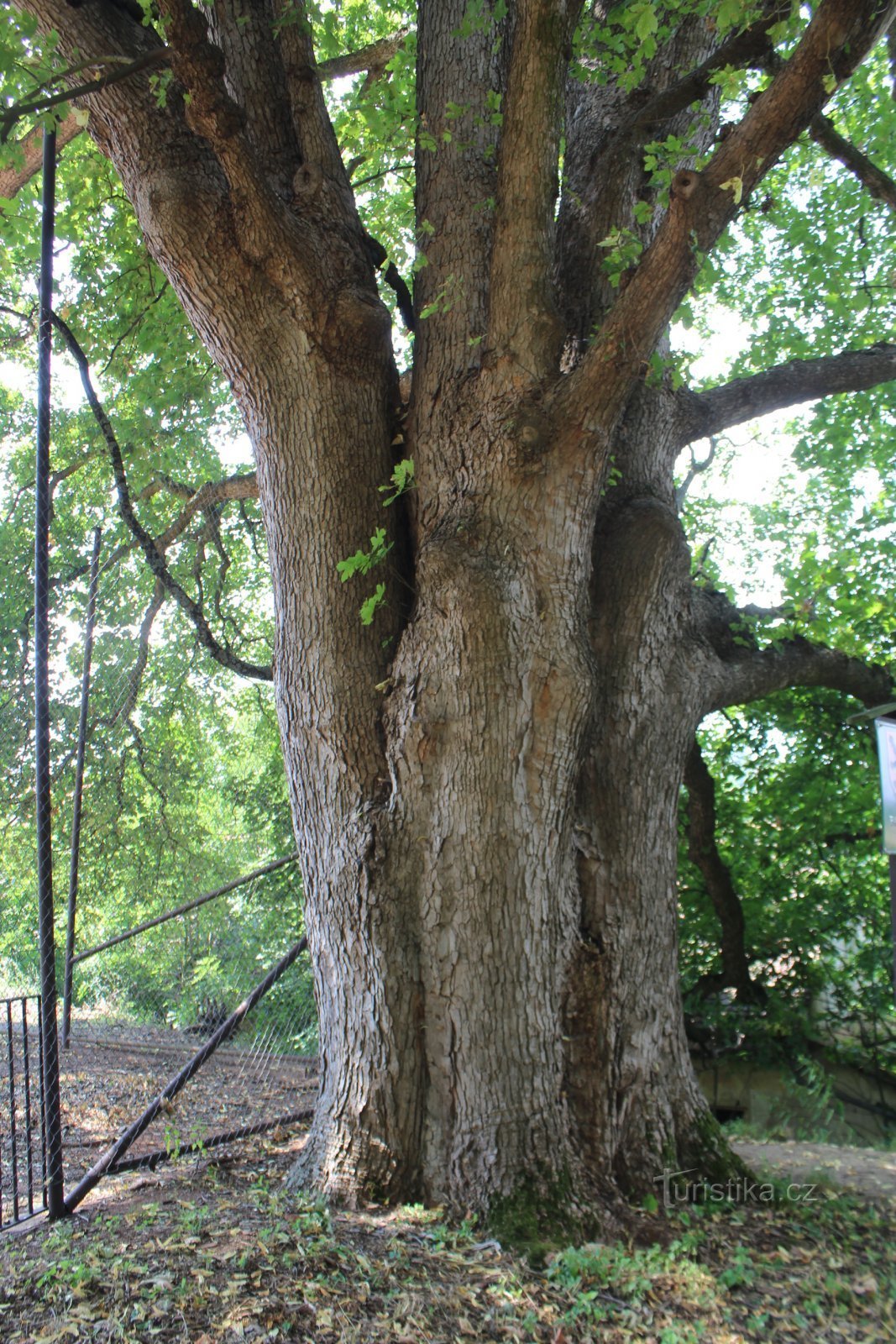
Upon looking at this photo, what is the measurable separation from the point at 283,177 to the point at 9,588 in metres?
6.74

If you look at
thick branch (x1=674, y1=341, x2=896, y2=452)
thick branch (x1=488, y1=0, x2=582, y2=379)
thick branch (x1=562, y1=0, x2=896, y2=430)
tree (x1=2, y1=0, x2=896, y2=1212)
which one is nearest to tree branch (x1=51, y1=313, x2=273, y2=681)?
tree (x1=2, y1=0, x2=896, y2=1212)

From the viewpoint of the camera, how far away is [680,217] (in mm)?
3455

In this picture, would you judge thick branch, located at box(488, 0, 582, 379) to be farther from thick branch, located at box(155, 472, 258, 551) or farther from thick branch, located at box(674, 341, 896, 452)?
thick branch, located at box(155, 472, 258, 551)

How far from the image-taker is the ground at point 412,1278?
2592 millimetres

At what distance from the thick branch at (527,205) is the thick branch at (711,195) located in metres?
0.33

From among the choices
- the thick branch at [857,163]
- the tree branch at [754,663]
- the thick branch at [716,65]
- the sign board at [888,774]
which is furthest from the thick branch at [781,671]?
the thick branch at [857,163]

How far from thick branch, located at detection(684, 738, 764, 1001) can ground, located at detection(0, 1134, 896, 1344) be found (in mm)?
3451

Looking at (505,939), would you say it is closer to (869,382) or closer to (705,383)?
(869,382)

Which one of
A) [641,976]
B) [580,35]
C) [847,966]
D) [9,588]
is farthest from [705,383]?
[9,588]

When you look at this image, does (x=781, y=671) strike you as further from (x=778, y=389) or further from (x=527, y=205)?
(x=527, y=205)

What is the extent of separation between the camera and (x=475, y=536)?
3.75m

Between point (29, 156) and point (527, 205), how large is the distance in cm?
369

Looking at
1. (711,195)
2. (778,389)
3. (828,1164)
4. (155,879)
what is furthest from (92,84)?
(155,879)

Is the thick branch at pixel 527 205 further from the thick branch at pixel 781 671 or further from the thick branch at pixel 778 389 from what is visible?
the thick branch at pixel 781 671
